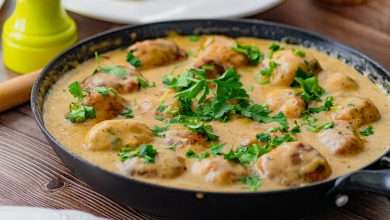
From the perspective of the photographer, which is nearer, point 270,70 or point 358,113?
point 358,113

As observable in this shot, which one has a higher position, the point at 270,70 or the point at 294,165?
the point at 294,165

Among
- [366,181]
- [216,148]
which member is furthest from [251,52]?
[366,181]

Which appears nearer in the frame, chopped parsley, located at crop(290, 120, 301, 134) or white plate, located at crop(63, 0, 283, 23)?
chopped parsley, located at crop(290, 120, 301, 134)

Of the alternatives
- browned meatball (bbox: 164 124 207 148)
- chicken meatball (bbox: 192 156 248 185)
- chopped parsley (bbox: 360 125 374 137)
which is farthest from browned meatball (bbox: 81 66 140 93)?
chopped parsley (bbox: 360 125 374 137)

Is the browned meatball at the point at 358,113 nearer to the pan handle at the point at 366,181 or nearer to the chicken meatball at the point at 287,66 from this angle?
the chicken meatball at the point at 287,66

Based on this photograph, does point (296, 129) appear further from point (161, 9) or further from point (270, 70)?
point (161, 9)

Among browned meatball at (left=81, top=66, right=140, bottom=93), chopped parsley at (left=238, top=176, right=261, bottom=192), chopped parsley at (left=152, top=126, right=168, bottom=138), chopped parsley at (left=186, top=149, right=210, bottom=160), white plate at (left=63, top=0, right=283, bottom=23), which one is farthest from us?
white plate at (left=63, top=0, right=283, bottom=23)

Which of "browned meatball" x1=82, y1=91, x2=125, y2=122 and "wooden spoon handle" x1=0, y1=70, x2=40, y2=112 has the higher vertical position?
"browned meatball" x1=82, y1=91, x2=125, y2=122

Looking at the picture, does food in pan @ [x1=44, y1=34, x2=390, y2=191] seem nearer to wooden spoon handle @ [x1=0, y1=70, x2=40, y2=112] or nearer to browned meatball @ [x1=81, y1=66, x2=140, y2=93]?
browned meatball @ [x1=81, y1=66, x2=140, y2=93]
